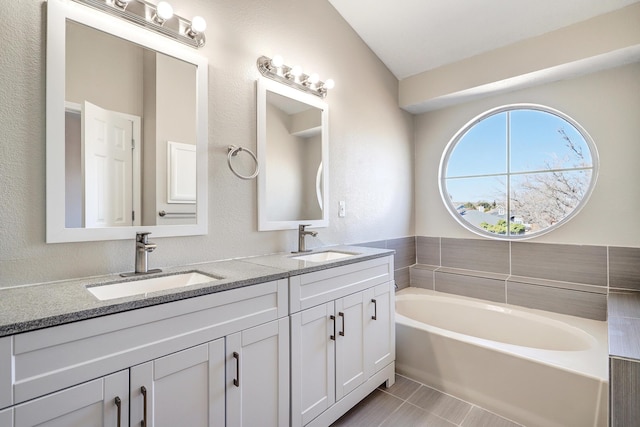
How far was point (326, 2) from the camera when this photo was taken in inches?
95.0

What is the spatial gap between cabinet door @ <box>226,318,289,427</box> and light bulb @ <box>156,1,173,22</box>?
4.81ft

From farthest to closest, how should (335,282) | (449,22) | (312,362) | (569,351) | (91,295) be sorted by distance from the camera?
1. (449,22)
2. (569,351)
3. (335,282)
4. (312,362)
5. (91,295)

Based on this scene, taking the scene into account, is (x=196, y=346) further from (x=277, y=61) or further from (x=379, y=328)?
(x=277, y=61)

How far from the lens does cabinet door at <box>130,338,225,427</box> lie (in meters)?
1.01

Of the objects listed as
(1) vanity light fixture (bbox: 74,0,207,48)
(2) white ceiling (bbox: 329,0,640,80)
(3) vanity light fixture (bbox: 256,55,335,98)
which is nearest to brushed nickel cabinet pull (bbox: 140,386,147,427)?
(1) vanity light fixture (bbox: 74,0,207,48)

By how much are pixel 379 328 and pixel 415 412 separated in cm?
53

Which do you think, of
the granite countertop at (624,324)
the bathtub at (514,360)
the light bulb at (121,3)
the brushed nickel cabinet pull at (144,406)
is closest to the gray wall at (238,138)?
the light bulb at (121,3)

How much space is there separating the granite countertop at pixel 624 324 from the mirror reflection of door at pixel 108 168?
2.22m

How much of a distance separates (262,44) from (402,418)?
2451 millimetres

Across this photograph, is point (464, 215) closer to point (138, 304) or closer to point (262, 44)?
point (262, 44)

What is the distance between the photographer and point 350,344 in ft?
5.99

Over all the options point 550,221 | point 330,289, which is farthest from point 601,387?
point 550,221

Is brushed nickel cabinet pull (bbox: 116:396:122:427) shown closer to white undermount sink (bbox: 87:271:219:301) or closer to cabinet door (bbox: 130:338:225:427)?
cabinet door (bbox: 130:338:225:427)

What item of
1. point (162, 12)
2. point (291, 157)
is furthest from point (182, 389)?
point (162, 12)
